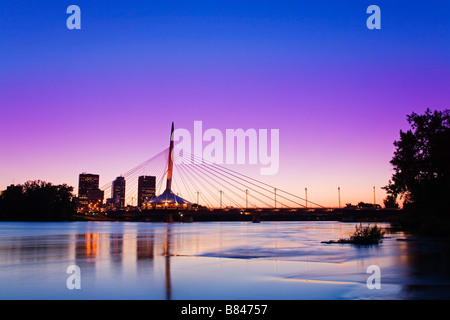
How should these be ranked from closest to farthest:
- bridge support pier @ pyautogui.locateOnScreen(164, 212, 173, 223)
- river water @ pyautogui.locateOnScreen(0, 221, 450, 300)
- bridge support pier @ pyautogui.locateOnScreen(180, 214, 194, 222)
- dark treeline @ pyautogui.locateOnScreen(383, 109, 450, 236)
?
river water @ pyautogui.locateOnScreen(0, 221, 450, 300)
dark treeline @ pyautogui.locateOnScreen(383, 109, 450, 236)
bridge support pier @ pyautogui.locateOnScreen(164, 212, 173, 223)
bridge support pier @ pyautogui.locateOnScreen(180, 214, 194, 222)

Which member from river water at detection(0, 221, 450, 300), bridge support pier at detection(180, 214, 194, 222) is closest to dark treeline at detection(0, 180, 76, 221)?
bridge support pier at detection(180, 214, 194, 222)

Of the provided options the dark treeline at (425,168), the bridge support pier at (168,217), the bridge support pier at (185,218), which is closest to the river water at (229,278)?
the dark treeline at (425,168)

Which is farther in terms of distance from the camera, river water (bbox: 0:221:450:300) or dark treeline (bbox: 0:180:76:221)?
dark treeline (bbox: 0:180:76:221)

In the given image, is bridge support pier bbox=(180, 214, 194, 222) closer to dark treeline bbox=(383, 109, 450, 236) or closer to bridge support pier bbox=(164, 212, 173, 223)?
bridge support pier bbox=(164, 212, 173, 223)

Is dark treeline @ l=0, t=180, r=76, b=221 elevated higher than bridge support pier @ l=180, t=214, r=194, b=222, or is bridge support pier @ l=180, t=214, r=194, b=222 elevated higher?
dark treeline @ l=0, t=180, r=76, b=221

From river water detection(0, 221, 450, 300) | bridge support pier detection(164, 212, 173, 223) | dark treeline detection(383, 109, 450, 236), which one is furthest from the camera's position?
bridge support pier detection(164, 212, 173, 223)

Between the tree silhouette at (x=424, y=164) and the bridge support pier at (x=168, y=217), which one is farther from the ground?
the tree silhouette at (x=424, y=164)

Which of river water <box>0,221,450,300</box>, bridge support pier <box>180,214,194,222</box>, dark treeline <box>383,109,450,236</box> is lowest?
bridge support pier <box>180,214,194,222</box>

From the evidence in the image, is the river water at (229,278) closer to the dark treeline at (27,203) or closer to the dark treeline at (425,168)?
the dark treeline at (425,168)

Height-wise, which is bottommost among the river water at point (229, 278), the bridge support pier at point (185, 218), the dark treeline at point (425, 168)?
the bridge support pier at point (185, 218)
